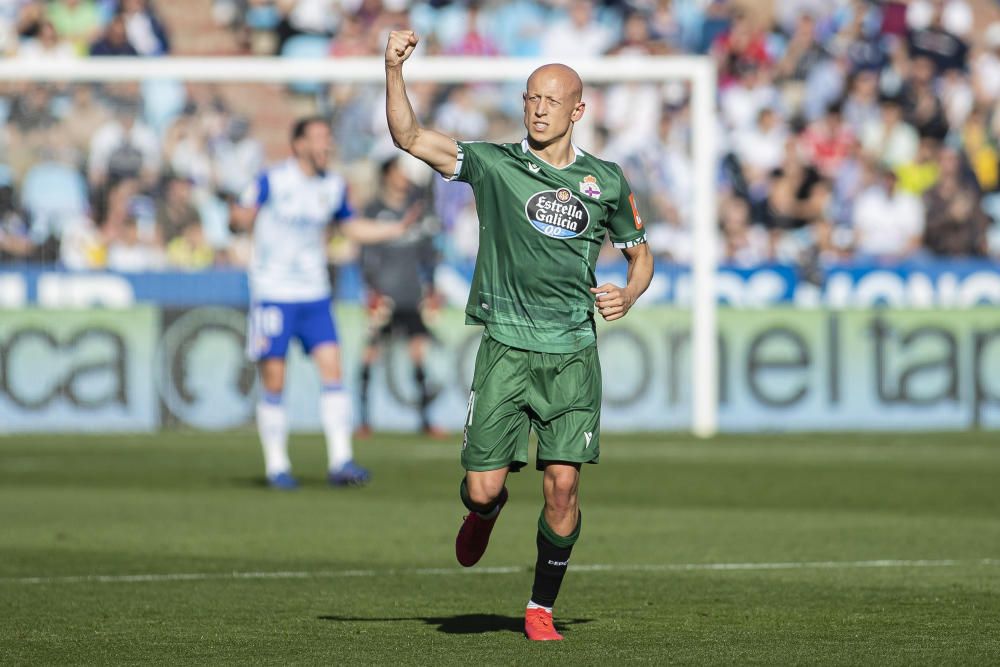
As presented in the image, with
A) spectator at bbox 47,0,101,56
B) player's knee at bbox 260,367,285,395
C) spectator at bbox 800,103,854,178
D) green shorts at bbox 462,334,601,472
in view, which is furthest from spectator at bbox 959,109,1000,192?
green shorts at bbox 462,334,601,472

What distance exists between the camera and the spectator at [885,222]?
2209cm

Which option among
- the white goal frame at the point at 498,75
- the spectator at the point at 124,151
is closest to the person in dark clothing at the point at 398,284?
the white goal frame at the point at 498,75

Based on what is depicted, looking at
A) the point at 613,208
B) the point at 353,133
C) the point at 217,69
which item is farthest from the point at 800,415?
the point at 613,208

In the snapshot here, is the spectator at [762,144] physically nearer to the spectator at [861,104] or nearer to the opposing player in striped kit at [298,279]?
the spectator at [861,104]

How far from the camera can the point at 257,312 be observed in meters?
13.8

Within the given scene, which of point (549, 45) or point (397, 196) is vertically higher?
point (549, 45)

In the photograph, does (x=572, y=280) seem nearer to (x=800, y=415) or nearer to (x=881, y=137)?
(x=800, y=415)

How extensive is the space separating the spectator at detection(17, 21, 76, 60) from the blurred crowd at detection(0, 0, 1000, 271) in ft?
0.12

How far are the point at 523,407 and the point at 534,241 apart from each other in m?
0.63

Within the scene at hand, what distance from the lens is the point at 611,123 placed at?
19.6 metres

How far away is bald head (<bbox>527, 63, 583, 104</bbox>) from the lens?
696 cm

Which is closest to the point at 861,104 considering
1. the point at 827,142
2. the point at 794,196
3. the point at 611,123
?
the point at 827,142

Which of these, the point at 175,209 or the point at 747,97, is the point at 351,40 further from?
the point at 747,97

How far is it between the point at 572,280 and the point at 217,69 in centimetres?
1197
